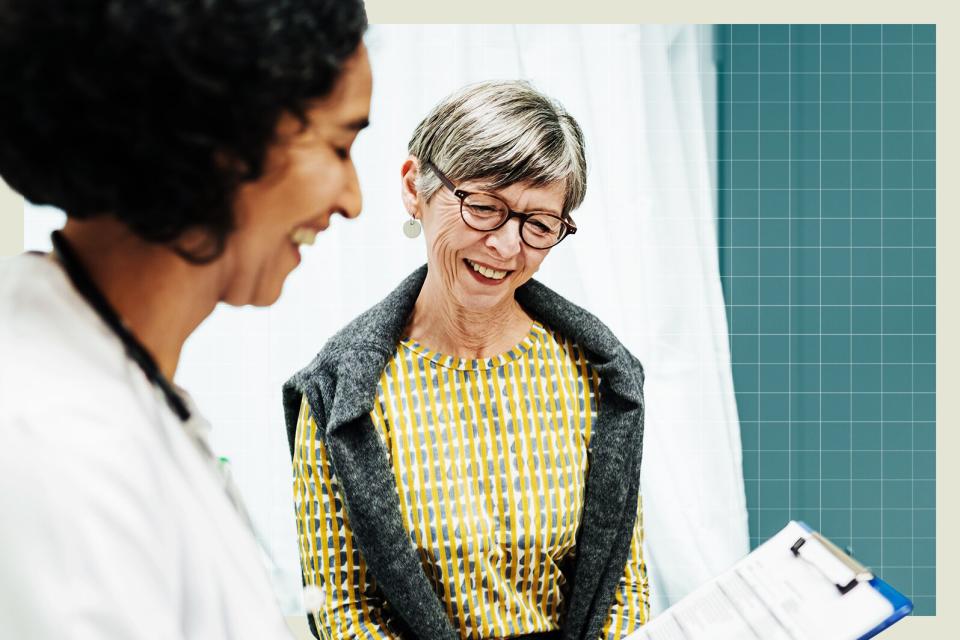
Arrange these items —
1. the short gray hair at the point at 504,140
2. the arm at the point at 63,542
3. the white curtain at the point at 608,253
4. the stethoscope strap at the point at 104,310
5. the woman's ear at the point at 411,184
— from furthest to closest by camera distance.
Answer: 1. the white curtain at the point at 608,253
2. the woman's ear at the point at 411,184
3. the short gray hair at the point at 504,140
4. the stethoscope strap at the point at 104,310
5. the arm at the point at 63,542

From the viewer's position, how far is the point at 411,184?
121 cm

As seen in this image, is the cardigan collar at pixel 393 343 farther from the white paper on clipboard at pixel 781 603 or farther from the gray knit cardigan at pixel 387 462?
the white paper on clipboard at pixel 781 603

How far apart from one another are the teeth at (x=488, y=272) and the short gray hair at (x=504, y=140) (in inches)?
5.0

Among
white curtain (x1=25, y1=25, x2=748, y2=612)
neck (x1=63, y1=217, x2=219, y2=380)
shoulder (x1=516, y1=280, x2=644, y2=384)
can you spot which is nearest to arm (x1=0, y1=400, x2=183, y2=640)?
neck (x1=63, y1=217, x2=219, y2=380)

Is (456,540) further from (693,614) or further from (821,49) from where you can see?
(821,49)

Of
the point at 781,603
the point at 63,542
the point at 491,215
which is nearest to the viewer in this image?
the point at 63,542

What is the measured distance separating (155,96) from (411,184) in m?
0.81

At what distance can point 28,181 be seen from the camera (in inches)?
17.8

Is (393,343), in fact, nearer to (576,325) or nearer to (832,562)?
(576,325)

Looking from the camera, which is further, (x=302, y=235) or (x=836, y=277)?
(x=836, y=277)

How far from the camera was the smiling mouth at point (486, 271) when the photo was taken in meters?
1.16

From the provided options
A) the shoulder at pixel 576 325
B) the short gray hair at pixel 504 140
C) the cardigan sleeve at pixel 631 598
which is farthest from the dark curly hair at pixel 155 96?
the cardigan sleeve at pixel 631 598

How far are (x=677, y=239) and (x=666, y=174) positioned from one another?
0.19 metres

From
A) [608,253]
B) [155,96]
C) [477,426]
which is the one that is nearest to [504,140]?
[477,426]
